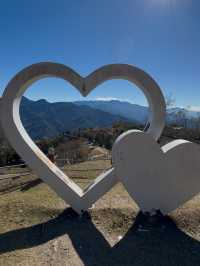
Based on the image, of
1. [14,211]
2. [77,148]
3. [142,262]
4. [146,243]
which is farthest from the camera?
[77,148]

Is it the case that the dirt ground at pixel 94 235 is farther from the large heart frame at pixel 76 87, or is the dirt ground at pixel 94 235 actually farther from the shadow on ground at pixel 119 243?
the large heart frame at pixel 76 87

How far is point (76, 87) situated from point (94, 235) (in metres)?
4.15

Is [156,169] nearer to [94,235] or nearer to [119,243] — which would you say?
[119,243]

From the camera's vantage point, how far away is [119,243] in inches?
231

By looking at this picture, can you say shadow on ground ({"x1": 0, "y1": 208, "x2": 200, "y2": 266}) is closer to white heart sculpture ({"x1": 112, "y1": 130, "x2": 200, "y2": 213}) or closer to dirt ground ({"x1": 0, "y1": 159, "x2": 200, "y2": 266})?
dirt ground ({"x1": 0, "y1": 159, "x2": 200, "y2": 266})

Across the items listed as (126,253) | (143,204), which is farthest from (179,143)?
(126,253)

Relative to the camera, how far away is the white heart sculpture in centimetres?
630

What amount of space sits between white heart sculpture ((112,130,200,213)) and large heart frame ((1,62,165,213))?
0.71 metres

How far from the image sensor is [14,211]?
7.38m

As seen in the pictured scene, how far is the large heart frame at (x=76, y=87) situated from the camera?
21.6 feet

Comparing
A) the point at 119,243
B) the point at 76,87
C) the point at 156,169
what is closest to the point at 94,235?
the point at 119,243

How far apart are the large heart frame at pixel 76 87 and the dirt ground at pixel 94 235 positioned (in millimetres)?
761

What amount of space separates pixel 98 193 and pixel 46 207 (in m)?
1.92

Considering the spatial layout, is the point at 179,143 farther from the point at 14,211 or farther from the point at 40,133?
the point at 40,133
